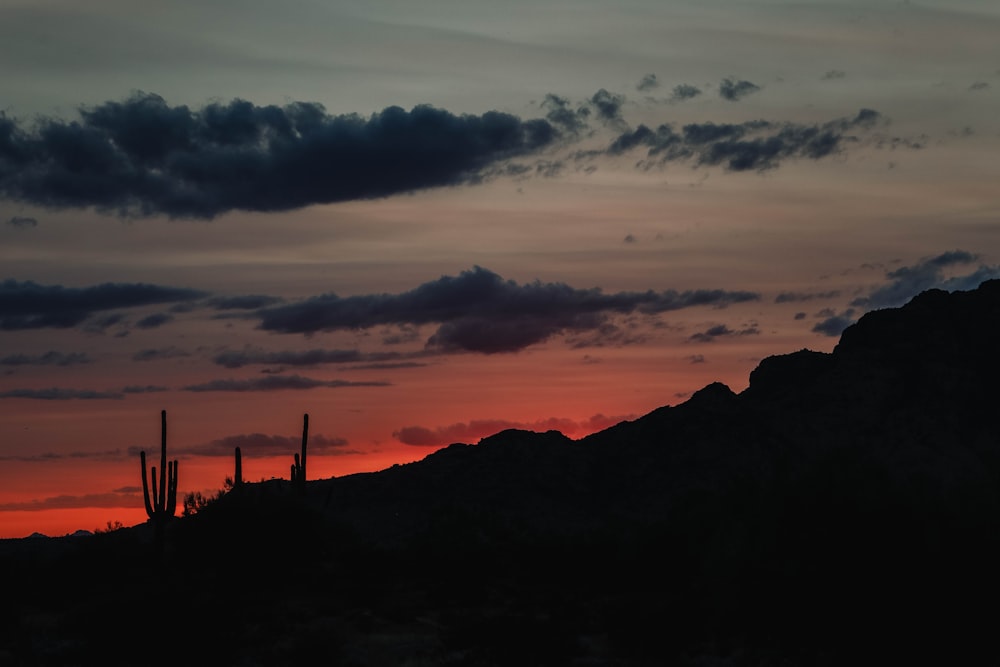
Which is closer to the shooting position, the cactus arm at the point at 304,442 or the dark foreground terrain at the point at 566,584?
the dark foreground terrain at the point at 566,584

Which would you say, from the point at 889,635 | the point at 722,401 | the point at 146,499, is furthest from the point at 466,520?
the point at 722,401

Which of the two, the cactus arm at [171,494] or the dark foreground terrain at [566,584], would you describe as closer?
the dark foreground terrain at [566,584]

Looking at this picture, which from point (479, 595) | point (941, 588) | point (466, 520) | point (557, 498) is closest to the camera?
point (941, 588)

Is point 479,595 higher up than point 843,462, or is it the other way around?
point 843,462

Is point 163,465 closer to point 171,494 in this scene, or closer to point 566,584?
point 171,494

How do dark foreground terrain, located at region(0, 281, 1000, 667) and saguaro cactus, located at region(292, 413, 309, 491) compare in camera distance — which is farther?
saguaro cactus, located at region(292, 413, 309, 491)

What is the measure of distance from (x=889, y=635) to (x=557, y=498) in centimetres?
6905

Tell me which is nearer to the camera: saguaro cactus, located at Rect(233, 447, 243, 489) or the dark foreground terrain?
the dark foreground terrain

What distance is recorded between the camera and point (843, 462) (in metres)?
26.8

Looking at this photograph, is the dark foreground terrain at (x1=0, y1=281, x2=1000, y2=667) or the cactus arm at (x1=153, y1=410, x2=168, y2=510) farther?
the cactus arm at (x1=153, y1=410, x2=168, y2=510)

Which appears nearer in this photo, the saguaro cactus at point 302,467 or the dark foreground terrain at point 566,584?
the dark foreground terrain at point 566,584

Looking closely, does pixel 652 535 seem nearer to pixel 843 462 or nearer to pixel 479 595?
pixel 479 595

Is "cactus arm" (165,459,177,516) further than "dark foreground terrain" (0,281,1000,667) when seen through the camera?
Yes

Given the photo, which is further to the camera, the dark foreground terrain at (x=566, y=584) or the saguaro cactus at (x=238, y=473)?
the saguaro cactus at (x=238, y=473)
